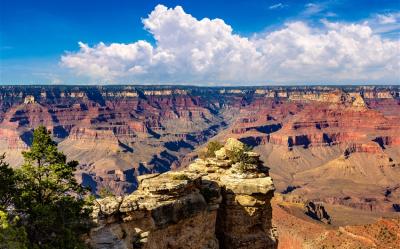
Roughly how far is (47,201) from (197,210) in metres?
15.3

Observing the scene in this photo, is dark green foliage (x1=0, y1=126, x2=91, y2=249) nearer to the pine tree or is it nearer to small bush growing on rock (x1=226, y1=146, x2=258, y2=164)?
the pine tree

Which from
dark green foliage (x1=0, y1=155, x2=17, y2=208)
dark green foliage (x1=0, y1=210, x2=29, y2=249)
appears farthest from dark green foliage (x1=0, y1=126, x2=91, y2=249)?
dark green foliage (x1=0, y1=210, x2=29, y2=249)

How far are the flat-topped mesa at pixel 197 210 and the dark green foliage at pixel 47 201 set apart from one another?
11.8 ft

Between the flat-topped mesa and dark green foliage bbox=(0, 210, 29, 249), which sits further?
the flat-topped mesa

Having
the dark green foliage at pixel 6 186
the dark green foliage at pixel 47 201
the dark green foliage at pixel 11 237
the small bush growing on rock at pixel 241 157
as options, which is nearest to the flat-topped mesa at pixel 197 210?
the small bush growing on rock at pixel 241 157


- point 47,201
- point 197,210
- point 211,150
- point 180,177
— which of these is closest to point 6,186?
point 47,201

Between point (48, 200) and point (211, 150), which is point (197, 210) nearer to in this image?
point (48, 200)

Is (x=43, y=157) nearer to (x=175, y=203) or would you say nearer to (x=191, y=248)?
(x=175, y=203)

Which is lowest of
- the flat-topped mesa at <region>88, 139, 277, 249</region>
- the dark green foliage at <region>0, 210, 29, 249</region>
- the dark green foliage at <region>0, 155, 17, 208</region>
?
the flat-topped mesa at <region>88, 139, 277, 249</region>

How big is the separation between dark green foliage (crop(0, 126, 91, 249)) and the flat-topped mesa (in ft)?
11.8

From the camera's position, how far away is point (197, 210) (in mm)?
42469

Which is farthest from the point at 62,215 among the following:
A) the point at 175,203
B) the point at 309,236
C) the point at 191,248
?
the point at 309,236

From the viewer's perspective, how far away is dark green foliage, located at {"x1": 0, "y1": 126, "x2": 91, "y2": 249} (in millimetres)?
29781

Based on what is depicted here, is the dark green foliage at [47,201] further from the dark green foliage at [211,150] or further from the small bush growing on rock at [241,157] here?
the dark green foliage at [211,150]
